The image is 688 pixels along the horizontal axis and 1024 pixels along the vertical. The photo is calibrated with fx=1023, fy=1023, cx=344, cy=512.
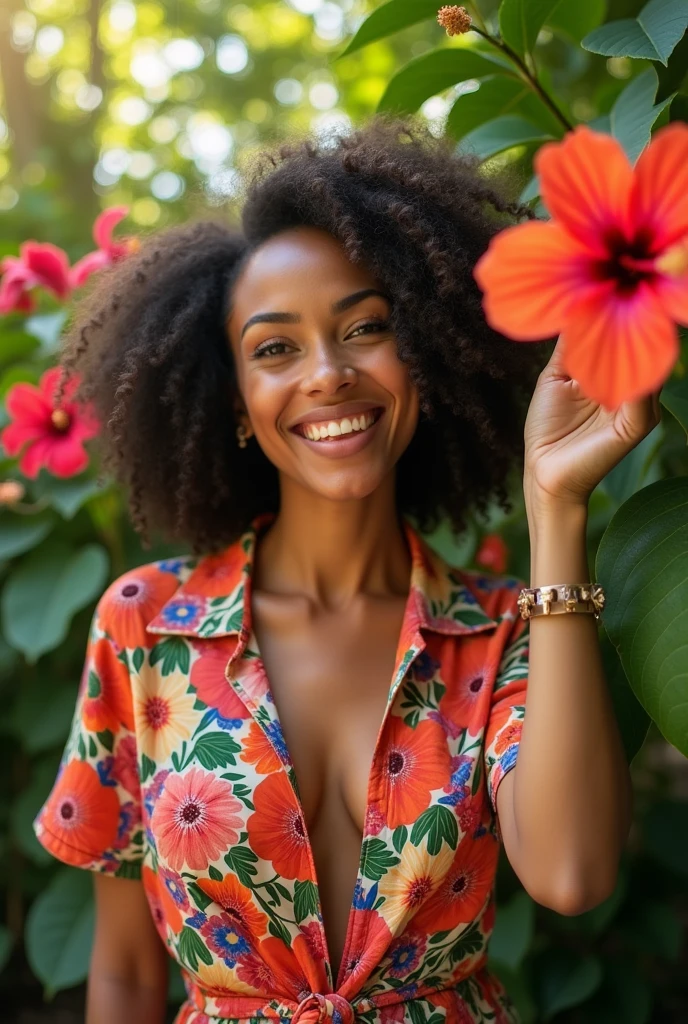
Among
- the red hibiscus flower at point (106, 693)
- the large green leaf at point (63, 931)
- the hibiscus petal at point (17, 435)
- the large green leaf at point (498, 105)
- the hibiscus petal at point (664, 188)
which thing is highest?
the large green leaf at point (498, 105)

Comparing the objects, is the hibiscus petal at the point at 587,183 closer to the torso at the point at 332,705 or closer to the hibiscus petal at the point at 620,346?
the hibiscus petal at the point at 620,346

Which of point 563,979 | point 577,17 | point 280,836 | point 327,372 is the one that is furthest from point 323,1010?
point 577,17

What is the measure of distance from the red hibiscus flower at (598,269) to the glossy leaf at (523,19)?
725 mm

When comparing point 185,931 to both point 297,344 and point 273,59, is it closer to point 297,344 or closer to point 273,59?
point 297,344

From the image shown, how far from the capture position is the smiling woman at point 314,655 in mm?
1373

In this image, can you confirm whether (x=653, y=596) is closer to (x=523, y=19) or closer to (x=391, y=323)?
(x=391, y=323)

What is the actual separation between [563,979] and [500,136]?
5.81 feet

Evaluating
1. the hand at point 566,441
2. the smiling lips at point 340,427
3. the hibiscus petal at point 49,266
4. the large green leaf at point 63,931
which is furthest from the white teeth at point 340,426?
the large green leaf at point 63,931

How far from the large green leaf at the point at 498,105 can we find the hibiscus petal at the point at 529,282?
94 centimetres

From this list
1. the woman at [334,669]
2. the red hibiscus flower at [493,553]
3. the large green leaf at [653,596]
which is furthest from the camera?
the red hibiscus flower at [493,553]

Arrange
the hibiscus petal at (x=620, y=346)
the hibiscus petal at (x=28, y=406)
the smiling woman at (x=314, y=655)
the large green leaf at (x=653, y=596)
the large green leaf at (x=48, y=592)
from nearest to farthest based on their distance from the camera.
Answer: the hibiscus petal at (x=620, y=346) < the large green leaf at (x=653, y=596) < the smiling woman at (x=314, y=655) < the hibiscus petal at (x=28, y=406) < the large green leaf at (x=48, y=592)

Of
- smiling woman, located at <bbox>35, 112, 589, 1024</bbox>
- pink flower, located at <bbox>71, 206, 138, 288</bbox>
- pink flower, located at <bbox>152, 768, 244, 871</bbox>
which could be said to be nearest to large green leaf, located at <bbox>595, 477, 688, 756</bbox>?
smiling woman, located at <bbox>35, 112, 589, 1024</bbox>

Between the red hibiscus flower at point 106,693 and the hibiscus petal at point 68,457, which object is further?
the hibiscus petal at point 68,457

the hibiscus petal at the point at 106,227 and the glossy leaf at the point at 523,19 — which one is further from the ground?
the hibiscus petal at the point at 106,227
